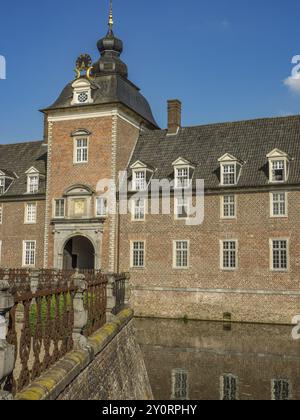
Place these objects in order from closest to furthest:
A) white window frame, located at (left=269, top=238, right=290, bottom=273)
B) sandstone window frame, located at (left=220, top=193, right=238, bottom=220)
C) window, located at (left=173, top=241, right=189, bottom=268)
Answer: white window frame, located at (left=269, top=238, right=290, bottom=273)
sandstone window frame, located at (left=220, top=193, right=238, bottom=220)
window, located at (left=173, top=241, right=189, bottom=268)

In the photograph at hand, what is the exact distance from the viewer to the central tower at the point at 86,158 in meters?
27.4

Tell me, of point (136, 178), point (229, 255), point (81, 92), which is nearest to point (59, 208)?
point (136, 178)

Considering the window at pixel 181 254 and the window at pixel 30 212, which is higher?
the window at pixel 30 212

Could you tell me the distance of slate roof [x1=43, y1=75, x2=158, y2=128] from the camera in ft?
93.1

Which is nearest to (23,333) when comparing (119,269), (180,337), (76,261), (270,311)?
(180,337)

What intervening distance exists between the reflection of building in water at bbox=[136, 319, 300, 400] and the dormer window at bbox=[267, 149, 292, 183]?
24.1ft

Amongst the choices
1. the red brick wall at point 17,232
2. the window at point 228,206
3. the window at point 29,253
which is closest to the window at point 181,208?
the window at point 228,206

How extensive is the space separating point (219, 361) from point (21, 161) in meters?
22.1

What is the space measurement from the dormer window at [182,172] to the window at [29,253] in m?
9.96

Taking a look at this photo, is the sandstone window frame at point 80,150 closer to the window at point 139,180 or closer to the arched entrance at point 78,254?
the window at point 139,180

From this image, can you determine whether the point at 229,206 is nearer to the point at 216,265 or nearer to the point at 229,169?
the point at 229,169

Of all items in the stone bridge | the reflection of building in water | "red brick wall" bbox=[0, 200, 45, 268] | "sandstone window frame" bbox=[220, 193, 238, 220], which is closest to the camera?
the stone bridge

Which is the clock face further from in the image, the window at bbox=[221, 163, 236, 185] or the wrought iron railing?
the wrought iron railing

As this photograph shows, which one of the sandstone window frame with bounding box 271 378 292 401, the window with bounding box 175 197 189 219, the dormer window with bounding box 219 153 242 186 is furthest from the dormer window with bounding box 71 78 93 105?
the sandstone window frame with bounding box 271 378 292 401
